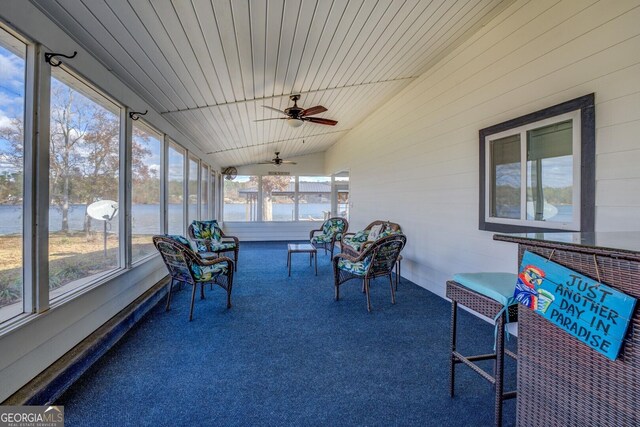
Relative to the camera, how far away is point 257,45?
2.68 meters

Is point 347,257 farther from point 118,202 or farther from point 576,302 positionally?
point 576,302

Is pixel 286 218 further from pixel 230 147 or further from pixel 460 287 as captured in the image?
pixel 460 287

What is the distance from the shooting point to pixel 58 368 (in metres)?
1.92

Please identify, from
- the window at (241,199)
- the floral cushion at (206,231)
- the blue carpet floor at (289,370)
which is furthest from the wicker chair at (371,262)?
the window at (241,199)

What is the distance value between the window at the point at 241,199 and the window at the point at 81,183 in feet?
22.1

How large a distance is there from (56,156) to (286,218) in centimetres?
786

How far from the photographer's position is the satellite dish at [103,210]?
264cm

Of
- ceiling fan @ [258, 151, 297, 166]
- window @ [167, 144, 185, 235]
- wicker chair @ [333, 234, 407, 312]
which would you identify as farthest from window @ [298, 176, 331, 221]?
wicker chair @ [333, 234, 407, 312]

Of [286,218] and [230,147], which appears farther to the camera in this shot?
[286,218]

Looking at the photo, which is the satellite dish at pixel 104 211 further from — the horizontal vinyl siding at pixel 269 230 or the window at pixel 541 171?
the horizontal vinyl siding at pixel 269 230

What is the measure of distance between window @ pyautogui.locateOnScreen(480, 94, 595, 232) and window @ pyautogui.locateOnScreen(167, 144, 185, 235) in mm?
4307

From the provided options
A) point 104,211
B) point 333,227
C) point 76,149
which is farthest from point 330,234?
point 76,149

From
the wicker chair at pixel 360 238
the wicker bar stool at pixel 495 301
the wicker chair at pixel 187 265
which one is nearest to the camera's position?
the wicker bar stool at pixel 495 301

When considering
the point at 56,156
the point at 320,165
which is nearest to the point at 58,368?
the point at 56,156
